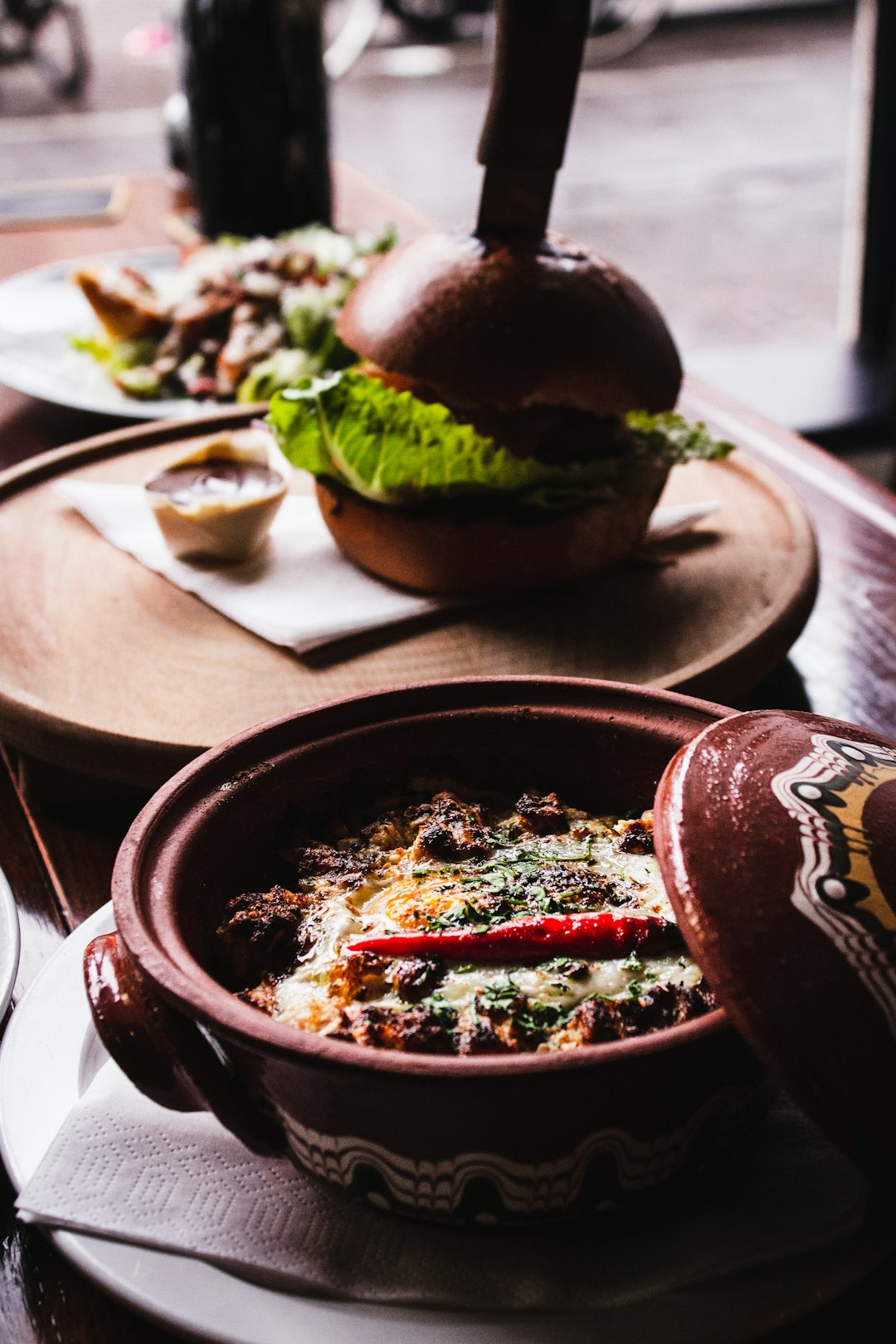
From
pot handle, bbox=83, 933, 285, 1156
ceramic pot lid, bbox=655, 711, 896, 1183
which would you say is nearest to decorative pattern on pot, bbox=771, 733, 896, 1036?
ceramic pot lid, bbox=655, 711, 896, 1183

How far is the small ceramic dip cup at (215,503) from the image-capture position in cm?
197

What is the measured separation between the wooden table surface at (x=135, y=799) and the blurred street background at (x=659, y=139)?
372 centimetres

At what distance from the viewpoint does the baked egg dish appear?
97 cm

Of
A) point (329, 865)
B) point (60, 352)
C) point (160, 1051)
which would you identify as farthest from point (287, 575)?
point (60, 352)

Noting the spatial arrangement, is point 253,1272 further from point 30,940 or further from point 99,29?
point 99,29

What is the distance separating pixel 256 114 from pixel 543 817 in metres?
2.92

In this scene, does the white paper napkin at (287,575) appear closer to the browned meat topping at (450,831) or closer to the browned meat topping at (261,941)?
the browned meat topping at (450,831)

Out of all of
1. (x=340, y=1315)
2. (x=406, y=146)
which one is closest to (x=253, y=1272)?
(x=340, y=1315)

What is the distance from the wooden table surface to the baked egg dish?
0.86 ft

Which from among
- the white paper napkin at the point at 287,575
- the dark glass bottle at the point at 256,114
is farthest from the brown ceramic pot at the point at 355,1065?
the dark glass bottle at the point at 256,114

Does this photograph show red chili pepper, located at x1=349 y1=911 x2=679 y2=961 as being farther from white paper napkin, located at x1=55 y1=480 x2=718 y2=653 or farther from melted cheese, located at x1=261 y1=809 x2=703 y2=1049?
white paper napkin, located at x1=55 y1=480 x2=718 y2=653

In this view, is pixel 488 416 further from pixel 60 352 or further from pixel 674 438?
pixel 60 352

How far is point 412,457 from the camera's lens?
1.89 m

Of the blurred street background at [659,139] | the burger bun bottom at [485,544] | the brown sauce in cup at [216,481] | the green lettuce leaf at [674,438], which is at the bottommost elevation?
the blurred street background at [659,139]
